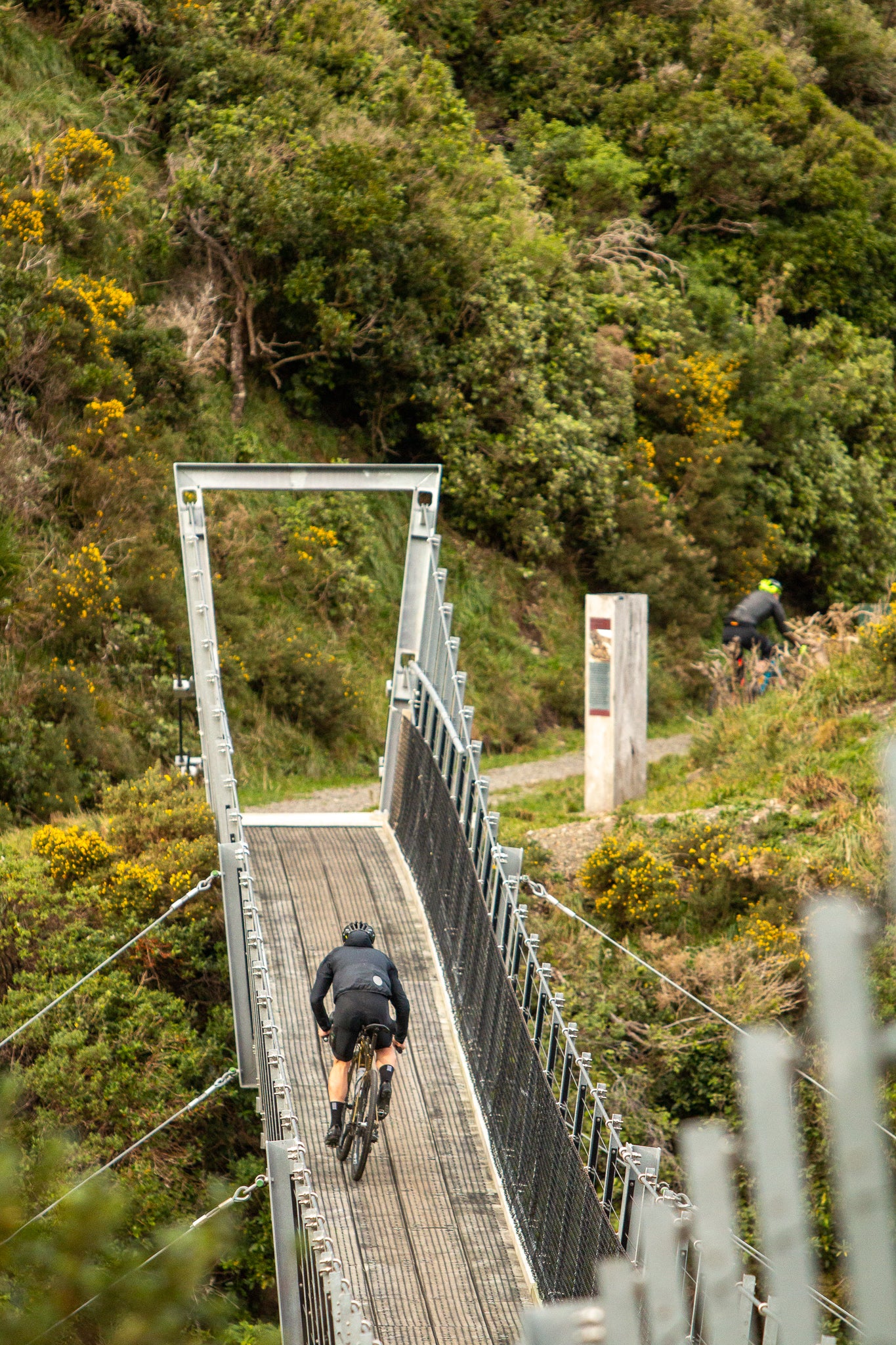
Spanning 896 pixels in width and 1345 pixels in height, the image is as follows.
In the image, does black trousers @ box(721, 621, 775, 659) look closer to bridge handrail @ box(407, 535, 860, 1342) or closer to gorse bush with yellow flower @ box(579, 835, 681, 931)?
gorse bush with yellow flower @ box(579, 835, 681, 931)

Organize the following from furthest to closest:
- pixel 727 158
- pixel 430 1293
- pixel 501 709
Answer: pixel 727 158 → pixel 501 709 → pixel 430 1293

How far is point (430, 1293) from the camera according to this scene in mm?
6660

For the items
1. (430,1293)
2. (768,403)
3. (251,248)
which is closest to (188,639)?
(251,248)

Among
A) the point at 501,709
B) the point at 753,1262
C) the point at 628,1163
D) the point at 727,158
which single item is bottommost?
the point at 753,1262

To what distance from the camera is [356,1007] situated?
7023 millimetres

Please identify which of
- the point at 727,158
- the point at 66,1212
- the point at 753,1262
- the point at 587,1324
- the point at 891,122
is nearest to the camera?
the point at 587,1324

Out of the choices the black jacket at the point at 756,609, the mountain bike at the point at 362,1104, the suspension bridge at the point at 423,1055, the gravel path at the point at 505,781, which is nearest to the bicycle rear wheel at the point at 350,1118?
the mountain bike at the point at 362,1104

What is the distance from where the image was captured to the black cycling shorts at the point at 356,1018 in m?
7.03

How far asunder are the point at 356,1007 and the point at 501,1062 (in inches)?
44.4

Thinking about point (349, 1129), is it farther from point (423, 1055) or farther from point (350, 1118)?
point (423, 1055)

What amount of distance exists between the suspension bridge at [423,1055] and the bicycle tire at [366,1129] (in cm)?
13

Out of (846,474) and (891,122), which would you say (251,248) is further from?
(891,122)

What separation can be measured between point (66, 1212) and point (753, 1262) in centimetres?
836

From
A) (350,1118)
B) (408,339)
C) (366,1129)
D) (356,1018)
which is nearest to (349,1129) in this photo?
(350,1118)
